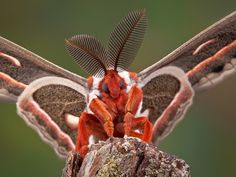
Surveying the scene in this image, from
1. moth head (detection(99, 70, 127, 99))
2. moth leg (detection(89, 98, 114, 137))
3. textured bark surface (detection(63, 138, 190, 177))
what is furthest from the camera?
moth head (detection(99, 70, 127, 99))

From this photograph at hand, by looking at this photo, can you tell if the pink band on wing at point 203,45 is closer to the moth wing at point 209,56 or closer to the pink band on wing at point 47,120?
the moth wing at point 209,56

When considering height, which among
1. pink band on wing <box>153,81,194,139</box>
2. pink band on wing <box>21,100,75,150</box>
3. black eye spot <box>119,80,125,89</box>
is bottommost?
pink band on wing <box>21,100,75,150</box>

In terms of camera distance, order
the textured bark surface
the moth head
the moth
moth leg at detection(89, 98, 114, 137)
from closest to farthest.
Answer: the textured bark surface < moth leg at detection(89, 98, 114, 137) < the moth head < the moth

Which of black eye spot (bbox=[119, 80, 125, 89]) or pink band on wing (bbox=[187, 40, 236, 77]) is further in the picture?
pink band on wing (bbox=[187, 40, 236, 77])

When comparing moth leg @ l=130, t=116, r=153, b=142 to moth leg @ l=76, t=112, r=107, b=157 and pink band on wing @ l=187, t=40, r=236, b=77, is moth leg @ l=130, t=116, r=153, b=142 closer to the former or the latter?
moth leg @ l=76, t=112, r=107, b=157

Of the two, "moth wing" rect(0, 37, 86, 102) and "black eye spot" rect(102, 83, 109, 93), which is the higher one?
"black eye spot" rect(102, 83, 109, 93)

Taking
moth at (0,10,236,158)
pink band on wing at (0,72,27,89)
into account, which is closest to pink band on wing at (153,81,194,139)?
moth at (0,10,236,158)

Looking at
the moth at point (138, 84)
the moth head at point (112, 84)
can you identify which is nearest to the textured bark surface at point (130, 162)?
the moth head at point (112, 84)
